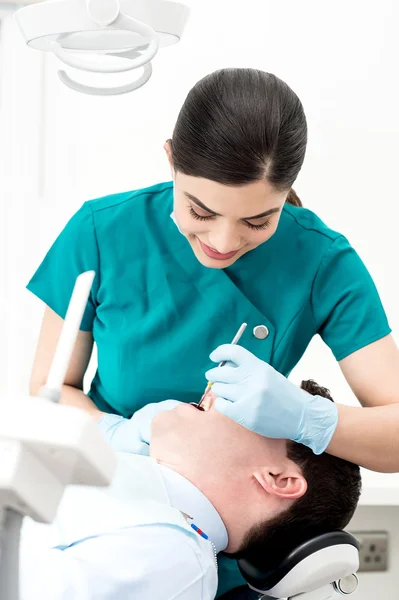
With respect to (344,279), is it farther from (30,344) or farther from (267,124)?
(30,344)

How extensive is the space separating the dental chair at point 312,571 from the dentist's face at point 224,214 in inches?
20.9

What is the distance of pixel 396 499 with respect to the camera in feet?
7.55

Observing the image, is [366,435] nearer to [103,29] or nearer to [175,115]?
[103,29]

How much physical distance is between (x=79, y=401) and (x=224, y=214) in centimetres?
56

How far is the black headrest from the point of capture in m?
1.31

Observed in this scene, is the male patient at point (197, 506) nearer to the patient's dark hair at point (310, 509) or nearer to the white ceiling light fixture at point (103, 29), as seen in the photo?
the patient's dark hair at point (310, 509)

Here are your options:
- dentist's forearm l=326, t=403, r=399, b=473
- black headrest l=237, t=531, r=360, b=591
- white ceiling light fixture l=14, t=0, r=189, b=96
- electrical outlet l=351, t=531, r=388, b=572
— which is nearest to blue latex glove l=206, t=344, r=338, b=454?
dentist's forearm l=326, t=403, r=399, b=473

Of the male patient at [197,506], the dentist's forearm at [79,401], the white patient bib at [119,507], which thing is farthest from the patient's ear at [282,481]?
the dentist's forearm at [79,401]

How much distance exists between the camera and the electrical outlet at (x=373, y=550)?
8.20ft

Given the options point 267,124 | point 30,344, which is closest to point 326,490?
point 267,124

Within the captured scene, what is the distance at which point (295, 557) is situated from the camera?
1306mm

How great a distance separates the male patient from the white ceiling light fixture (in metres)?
0.64

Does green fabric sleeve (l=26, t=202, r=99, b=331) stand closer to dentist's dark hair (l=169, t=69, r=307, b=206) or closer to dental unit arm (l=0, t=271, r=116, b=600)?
dentist's dark hair (l=169, t=69, r=307, b=206)

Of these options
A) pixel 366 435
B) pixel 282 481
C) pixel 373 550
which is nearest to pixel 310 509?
pixel 282 481
